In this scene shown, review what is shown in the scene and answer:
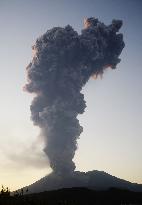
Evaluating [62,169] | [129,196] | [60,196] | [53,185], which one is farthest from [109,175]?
[60,196]

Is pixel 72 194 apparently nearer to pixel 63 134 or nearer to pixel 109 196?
pixel 109 196

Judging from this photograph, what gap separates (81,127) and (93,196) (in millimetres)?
21823

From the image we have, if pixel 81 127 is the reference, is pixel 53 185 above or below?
below

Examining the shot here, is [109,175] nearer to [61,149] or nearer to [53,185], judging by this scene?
[53,185]

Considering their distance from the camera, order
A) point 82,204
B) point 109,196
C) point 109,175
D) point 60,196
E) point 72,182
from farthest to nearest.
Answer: point 109,175, point 72,182, point 109,196, point 60,196, point 82,204

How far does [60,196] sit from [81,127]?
2450cm

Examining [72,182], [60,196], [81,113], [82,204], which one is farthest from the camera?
[72,182]

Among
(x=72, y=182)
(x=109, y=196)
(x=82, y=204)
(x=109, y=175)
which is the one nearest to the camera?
(x=82, y=204)

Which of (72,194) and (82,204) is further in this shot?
(72,194)

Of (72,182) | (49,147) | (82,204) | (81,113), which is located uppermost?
(81,113)

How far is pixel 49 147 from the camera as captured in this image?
93.3 m

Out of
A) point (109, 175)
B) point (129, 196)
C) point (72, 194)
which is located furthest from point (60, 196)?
point (109, 175)

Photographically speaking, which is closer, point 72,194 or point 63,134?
point 72,194

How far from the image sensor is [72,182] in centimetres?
10725
